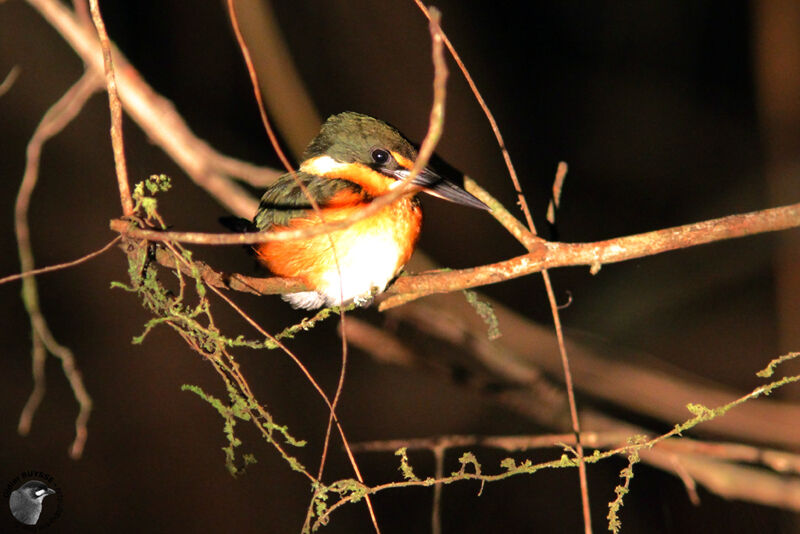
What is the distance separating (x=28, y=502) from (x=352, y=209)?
1.38 m

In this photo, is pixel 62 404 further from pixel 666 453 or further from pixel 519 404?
pixel 666 453

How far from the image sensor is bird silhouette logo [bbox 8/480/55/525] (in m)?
2.10

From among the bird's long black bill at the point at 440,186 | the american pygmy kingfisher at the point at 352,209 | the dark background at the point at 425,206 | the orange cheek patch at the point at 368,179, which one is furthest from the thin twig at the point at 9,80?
the bird's long black bill at the point at 440,186

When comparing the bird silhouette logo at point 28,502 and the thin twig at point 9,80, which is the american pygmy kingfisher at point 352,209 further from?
the bird silhouette logo at point 28,502

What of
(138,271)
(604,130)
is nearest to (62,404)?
(138,271)

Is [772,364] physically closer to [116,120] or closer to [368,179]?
[368,179]

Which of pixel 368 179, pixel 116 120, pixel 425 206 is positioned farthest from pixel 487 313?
pixel 425 206

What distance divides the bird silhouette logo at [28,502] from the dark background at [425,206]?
36 centimetres

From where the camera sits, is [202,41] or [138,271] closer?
[138,271]

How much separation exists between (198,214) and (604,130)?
1519 millimetres

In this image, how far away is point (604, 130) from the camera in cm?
277

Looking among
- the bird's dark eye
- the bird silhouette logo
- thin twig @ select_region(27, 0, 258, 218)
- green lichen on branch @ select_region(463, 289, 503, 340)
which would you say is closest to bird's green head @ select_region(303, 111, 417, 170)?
the bird's dark eye

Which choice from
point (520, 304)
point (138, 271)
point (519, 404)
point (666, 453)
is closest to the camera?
point (138, 271)

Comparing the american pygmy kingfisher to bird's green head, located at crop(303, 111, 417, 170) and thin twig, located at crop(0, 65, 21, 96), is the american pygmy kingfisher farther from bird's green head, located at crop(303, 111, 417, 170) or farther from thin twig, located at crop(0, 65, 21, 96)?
thin twig, located at crop(0, 65, 21, 96)
